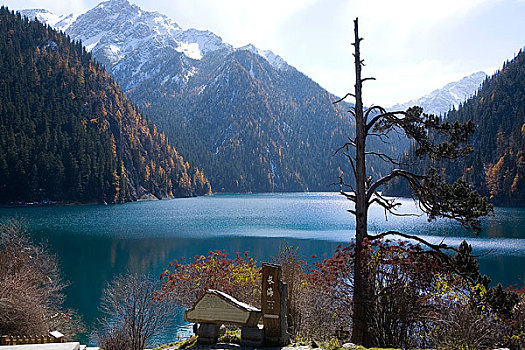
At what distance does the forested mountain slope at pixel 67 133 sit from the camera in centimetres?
8956

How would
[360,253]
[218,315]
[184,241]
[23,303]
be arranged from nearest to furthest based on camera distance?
[218,315]
[360,253]
[23,303]
[184,241]

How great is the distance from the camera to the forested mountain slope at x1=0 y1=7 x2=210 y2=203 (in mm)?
89562

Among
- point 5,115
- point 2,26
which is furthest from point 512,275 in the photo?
point 2,26

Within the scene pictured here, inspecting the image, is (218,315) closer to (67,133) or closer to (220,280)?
(220,280)

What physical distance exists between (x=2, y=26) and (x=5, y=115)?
43.4 m

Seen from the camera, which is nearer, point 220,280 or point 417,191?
point 417,191

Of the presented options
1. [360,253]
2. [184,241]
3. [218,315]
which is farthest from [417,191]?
[184,241]

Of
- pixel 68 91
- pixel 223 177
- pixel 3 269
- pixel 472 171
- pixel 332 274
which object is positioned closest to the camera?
pixel 332 274

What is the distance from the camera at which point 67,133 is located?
103 m

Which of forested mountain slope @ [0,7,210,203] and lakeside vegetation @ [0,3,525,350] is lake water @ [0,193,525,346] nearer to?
lakeside vegetation @ [0,3,525,350]

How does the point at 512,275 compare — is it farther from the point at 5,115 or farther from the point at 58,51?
the point at 58,51

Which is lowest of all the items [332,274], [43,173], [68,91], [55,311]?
[55,311]

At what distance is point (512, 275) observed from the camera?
26.7 meters

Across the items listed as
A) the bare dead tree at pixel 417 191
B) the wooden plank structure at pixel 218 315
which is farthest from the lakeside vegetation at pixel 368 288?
the wooden plank structure at pixel 218 315
